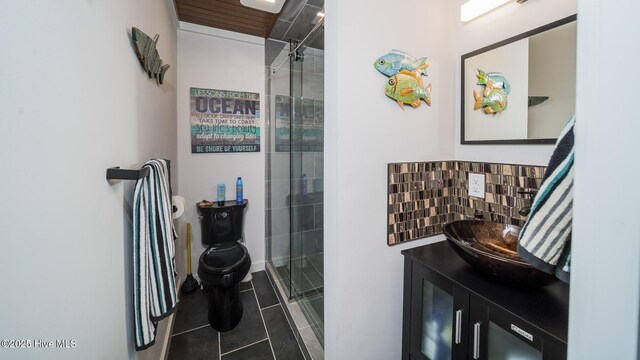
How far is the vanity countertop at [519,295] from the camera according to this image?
2.48 ft

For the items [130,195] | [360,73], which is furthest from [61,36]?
[360,73]

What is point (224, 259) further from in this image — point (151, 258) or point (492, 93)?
point (492, 93)

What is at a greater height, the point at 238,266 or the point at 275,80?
the point at 275,80

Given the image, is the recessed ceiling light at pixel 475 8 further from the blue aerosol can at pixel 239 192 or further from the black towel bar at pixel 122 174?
the blue aerosol can at pixel 239 192

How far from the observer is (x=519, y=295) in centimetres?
89

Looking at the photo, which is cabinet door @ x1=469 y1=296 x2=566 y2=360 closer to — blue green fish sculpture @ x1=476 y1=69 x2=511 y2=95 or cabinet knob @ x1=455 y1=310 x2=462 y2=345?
cabinet knob @ x1=455 y1=310 x2=462 y2=345

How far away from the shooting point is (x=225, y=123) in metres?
2.43

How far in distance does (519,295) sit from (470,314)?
18cm

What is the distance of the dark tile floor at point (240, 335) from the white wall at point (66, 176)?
2.92ft

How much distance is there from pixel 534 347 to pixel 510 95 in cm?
110

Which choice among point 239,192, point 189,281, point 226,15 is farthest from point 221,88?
point 189,281

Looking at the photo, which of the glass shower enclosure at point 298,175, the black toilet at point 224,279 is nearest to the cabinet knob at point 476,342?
the glass shower enclosure at point 298,175

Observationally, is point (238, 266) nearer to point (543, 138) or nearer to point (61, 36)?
point (61, 36)

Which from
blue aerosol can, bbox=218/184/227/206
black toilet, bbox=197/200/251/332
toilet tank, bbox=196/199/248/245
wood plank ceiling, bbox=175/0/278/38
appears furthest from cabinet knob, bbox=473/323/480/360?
wood plank ceiling, bbox=175/0/278/38
